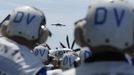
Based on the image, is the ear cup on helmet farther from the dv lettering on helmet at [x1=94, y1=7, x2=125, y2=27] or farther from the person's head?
the person's head

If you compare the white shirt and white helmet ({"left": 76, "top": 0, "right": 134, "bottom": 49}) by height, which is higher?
white helmet ({"left": 76, "top": 0, "right": 134, "bottom": 49})

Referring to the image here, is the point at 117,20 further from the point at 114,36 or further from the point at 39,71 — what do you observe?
the point at 39,71

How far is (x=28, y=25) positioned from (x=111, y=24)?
231cm

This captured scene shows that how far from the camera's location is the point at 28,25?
7.18 metres

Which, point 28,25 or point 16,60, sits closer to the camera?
point 16,60

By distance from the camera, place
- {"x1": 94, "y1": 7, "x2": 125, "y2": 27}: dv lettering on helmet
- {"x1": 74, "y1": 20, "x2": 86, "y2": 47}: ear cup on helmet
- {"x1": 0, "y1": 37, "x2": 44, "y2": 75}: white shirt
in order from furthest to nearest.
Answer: {"x1": 0, "y1": 37, "x2": 44, "y2": 75}: white shirt → {"x1": 74, "y1": 20, "x2": 86, "y2": 47}: ear cup on helmet → {"x1": 94, "y1": 7, "x2": 125, "y2": 27}: dv lettering on helmet

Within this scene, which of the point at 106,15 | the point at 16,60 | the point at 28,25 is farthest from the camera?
the point at 28,25

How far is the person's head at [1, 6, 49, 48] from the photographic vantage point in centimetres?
709

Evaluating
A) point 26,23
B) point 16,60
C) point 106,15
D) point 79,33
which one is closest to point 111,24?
point 106,15

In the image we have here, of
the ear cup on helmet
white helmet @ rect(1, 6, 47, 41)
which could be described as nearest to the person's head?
white helmet @ rect(1, 6, 47, 41)

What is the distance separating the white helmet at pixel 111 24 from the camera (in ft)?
16.4

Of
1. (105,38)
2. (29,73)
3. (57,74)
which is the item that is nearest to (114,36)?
(105,38)

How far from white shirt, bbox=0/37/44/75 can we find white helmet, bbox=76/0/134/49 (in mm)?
2018

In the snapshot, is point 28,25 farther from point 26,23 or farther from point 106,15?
point 106,15
